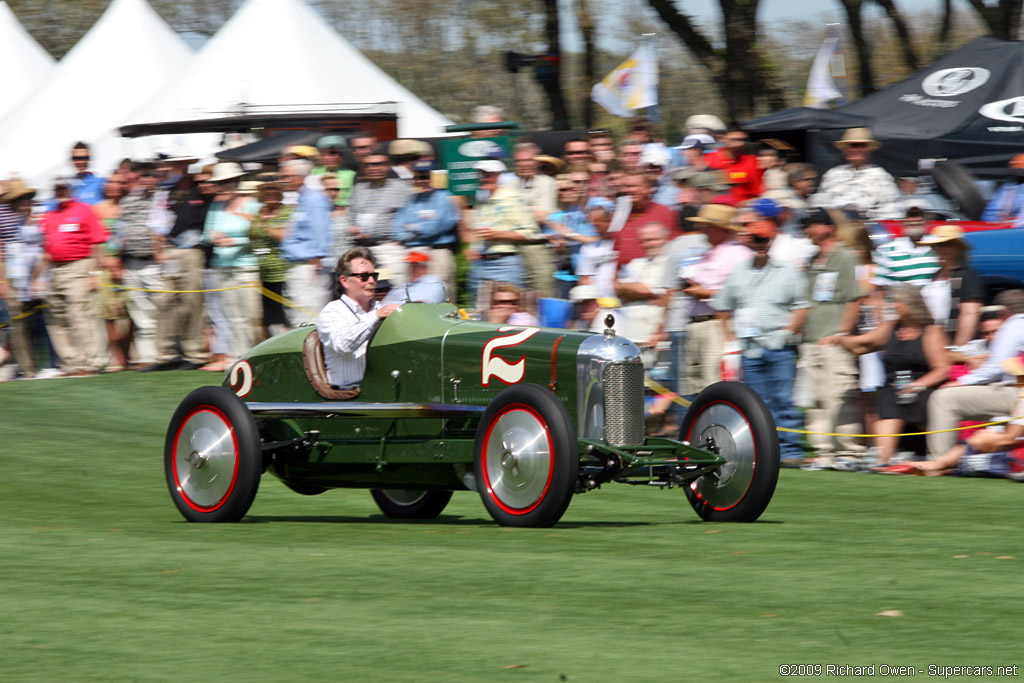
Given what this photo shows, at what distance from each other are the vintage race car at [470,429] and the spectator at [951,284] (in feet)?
12.5

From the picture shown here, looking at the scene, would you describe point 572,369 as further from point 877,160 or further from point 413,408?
point 877,160

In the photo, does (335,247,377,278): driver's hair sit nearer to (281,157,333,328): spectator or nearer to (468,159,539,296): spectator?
(468,159,539,296): spectator

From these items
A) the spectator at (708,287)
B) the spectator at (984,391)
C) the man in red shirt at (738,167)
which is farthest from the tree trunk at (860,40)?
the spectator at (984,391)

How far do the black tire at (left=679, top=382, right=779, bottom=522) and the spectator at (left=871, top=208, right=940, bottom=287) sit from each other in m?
3.66

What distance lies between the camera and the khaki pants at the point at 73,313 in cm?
1748

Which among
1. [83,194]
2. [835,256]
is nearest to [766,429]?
[835,256]

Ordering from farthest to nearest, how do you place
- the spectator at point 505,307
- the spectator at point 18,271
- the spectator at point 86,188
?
the spectator at point 86,188 → the spectator at point 18,271 → the spectator at point 505,307

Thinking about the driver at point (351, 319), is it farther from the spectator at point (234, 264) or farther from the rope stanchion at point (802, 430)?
the spectator at point (234, 264)

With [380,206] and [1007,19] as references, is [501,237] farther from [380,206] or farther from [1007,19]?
[1007,19]

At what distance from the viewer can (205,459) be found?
30.9 ft

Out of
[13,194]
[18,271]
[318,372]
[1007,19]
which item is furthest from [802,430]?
[1007,19]

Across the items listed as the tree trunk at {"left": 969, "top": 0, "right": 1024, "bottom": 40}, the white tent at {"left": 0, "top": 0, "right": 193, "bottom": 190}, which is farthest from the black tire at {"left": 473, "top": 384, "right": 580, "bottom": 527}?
the tree trunk at {"left": 969, "top": 0, "right": 1024, "bottom": 40}

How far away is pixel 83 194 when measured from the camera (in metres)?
19.5

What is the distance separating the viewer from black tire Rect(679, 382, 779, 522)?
8.83 metres
